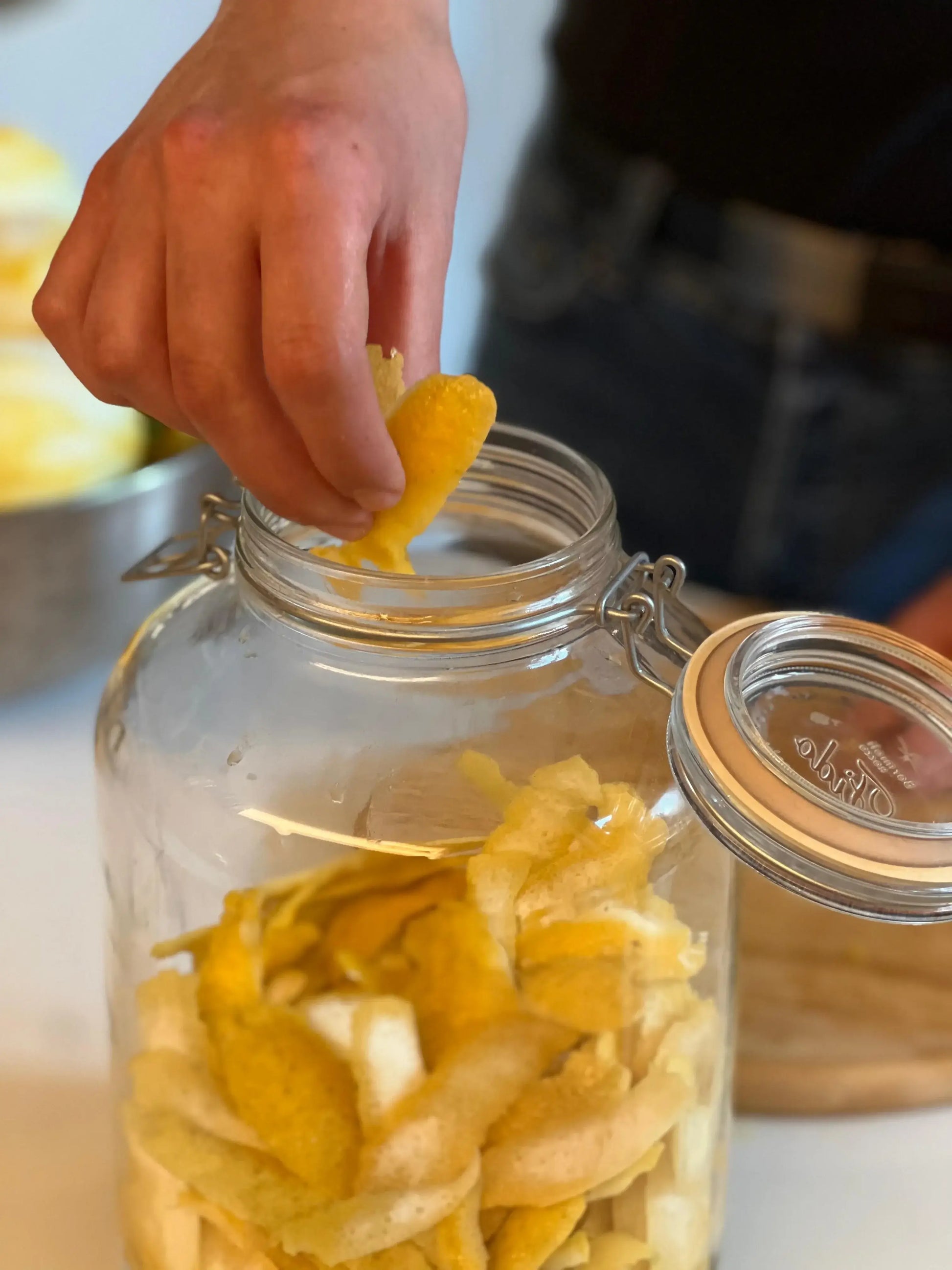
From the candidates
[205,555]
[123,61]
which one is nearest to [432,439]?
[205,555]

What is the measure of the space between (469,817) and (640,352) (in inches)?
21.7

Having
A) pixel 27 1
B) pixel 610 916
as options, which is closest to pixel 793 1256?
pixel 610 916

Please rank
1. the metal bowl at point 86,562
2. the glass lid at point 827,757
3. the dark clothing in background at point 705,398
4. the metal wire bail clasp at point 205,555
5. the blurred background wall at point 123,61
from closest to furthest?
the glass lid at point 827,757, the metal wire bail clasp at point 205,555, the metal bowl at point 86,562, the dark clothing in background at point 705,398, the blurred background wall at point 123,61

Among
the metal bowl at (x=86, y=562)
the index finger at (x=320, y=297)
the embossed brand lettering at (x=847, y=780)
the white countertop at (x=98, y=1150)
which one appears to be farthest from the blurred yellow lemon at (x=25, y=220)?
the embossed brand lettering at (x=847, y=780)

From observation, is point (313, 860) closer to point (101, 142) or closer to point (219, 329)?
point (219, 329)

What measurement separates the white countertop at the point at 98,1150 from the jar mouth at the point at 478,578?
10.0 inches

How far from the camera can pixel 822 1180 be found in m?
0.47

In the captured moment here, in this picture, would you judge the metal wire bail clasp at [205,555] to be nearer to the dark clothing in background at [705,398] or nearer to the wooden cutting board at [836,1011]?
the wooden cutting board at [836,1011]

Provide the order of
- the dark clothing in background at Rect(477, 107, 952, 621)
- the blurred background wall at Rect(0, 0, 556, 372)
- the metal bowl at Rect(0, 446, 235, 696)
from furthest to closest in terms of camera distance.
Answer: the blurred background wall at Rect(0, 0, 556, 372), the dark clothing in background at Rect(477, 107, 952, 621), the metal bowl at Rect(0, 446, 235, 696)

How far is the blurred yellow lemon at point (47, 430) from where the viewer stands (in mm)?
625

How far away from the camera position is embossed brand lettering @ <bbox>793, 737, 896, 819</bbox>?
1.03ft

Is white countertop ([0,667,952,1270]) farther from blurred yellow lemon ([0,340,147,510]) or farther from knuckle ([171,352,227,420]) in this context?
knuckle ([171,352,227,420])

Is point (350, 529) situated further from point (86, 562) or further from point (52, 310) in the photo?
point (86, 562)

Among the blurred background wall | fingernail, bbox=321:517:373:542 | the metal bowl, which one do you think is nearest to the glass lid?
fingernail, bbox=321:517:373:542
